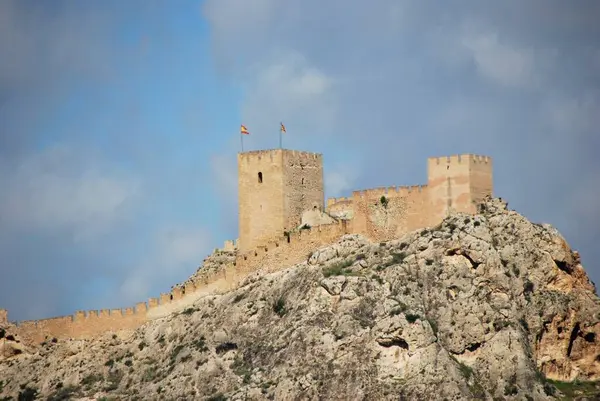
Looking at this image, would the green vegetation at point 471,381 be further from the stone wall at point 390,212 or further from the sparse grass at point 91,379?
the sparse grass at point 91,379

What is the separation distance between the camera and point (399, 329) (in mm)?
91375

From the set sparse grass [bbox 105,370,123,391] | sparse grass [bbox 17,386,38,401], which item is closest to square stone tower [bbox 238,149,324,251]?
sparse grass [bbox 105,370,123,391]

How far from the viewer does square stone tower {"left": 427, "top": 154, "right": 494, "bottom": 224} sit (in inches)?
3792

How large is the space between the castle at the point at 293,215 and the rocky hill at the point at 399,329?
0.97 meters

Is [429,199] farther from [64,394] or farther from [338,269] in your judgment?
[64,394]

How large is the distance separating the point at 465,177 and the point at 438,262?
16.3ft

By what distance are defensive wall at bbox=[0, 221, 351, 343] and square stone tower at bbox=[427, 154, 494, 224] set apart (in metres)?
5.22

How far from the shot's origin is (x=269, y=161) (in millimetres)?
103375

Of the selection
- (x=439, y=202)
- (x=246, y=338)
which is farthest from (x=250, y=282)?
(x=439, y=202)

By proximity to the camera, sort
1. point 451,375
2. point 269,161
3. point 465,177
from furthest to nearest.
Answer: point 269,161 → point 465,177 → point 451,375

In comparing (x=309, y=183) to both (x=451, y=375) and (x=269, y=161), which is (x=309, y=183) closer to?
(x=269, y=161)

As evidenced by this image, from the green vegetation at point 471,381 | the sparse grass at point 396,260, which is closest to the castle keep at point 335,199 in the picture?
the sparse grass at point 396,260

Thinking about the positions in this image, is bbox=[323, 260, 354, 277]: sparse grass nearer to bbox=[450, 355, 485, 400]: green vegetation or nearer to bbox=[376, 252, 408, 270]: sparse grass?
bbox=[376, 252, 408, 270]: sparse grass

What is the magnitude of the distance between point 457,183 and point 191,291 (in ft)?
52.3
